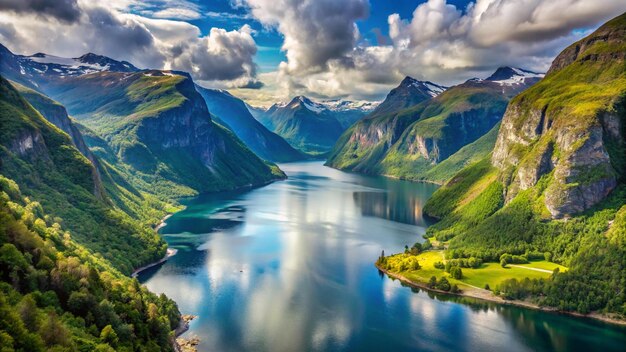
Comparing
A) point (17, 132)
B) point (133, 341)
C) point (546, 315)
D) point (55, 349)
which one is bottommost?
point (546, 315)

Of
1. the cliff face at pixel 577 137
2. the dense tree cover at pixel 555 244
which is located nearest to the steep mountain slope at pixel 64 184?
the dense tree cover at pixel 555 244

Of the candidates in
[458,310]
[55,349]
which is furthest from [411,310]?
[55,349]

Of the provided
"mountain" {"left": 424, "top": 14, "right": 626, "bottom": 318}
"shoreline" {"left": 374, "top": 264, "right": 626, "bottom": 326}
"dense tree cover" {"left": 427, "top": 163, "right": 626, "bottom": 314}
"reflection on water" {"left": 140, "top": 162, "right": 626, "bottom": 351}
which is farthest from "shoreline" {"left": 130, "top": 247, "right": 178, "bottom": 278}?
"mountain" {"left": 424, "top": 14, "right": 626, "bottom": 318}

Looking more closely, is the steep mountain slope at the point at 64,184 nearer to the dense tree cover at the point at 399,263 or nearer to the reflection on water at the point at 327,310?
the reflection on water at the point at 327,310

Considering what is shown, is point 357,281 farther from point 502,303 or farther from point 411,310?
point 502,303

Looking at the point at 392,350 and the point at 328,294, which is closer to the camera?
the point at 392,350

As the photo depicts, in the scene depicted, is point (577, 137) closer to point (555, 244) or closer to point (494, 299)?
point (555, 244)

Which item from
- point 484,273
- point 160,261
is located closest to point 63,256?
point 160,261
